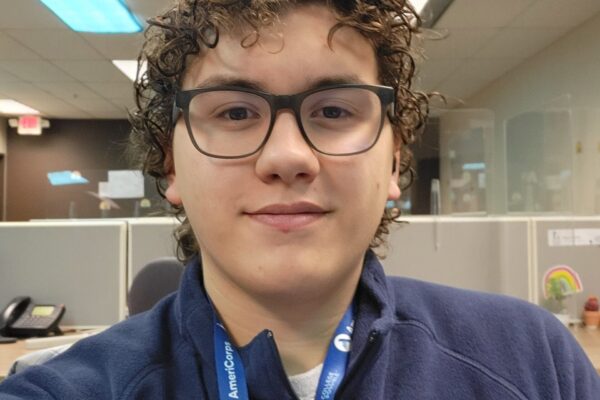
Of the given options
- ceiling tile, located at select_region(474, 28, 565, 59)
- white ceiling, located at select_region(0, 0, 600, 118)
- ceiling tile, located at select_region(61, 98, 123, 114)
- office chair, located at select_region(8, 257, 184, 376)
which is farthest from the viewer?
ceiling tile, located at select_region(61, 98, 123, 114)

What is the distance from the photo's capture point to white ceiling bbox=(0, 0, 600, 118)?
12.1 feet

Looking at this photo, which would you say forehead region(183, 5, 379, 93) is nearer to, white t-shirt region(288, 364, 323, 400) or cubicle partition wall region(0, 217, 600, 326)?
white t-shirt region(288, 364, 323, 400)

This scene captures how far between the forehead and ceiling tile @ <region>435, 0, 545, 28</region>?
3225mm

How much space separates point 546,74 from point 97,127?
6573 mm

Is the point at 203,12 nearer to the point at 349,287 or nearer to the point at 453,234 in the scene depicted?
the point at 349,287

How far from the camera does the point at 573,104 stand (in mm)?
4109

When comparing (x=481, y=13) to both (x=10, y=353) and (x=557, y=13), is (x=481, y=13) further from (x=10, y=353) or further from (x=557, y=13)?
(x=10, y=353)

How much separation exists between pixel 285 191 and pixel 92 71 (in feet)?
17.6

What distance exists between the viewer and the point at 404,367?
714 mm

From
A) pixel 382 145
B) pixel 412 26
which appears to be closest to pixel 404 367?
pixel 382 145

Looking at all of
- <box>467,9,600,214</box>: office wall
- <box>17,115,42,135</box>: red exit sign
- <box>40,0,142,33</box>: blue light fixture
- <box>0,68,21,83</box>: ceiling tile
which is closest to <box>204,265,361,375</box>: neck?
<box>467,9,600,214</box>: office wall

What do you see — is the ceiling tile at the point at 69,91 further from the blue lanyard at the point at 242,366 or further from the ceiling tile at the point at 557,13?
the blue lanyard at the point at 242,366

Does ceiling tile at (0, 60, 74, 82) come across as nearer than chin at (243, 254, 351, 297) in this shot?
No

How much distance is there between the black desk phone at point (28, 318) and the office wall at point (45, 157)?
242 inches
